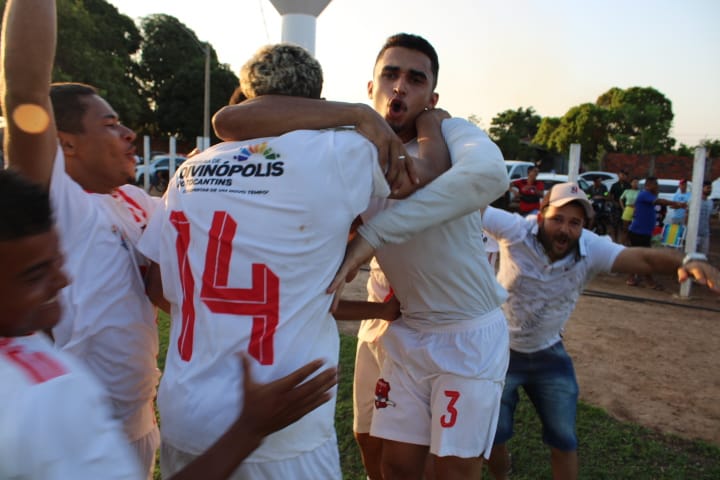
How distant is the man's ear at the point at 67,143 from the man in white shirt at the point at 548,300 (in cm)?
244

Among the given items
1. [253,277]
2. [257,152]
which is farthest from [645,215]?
[253,277]

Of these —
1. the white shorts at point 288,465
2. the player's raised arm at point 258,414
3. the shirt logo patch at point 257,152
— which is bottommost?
the white shorts at point 288,465

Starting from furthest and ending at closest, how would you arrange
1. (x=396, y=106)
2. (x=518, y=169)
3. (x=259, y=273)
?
(x=518, y=169) → (x=396, y=106) → (x=259, y=273)

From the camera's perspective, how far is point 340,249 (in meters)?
1.86

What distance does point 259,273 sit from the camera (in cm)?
171

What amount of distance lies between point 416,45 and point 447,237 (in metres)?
1.01

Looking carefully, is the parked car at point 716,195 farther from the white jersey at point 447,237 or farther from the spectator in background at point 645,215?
the white jersey at point 447,237

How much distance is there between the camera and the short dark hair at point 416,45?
9.33 ft

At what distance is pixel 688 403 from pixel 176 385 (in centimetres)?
526

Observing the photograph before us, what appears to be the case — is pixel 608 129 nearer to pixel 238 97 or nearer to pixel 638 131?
pixel 638 131

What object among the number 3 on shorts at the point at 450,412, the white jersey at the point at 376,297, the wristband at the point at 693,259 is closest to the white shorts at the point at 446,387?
the number 3 on shorts at the point at 450,412

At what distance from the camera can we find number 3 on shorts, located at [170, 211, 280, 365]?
1.70 metres

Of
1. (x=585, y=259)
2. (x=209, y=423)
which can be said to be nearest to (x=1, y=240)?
(x=209, y=423)

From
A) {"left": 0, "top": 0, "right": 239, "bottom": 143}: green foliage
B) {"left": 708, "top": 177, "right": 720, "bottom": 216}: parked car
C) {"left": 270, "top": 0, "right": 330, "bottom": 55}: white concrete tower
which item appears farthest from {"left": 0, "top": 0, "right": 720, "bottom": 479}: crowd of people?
{"left": 0, "top": 0, "right": 239, "bottom": 143}: green foliage
